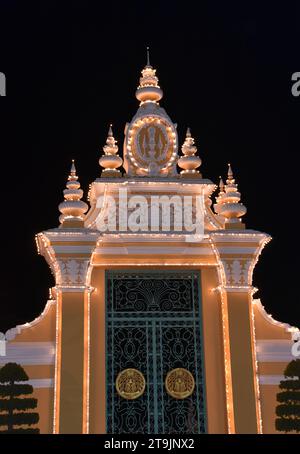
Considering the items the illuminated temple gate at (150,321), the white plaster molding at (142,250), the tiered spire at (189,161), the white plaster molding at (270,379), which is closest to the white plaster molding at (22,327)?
the illuminated temple gate at (150,321)

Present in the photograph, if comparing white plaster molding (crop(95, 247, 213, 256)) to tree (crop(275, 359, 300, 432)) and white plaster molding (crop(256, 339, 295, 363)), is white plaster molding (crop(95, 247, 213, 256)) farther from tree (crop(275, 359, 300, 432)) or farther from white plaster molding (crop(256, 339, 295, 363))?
tree (crop(275, 359, 300, 432))

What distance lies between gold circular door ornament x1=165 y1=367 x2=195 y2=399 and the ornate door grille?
0.29 ft

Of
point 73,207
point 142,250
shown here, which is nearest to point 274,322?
point 142,250

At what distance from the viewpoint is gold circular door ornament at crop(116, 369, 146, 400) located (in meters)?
18.4

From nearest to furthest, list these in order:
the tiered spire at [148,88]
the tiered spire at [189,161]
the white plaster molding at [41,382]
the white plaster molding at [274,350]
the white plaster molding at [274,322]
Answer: the white plaster molding at [41,382] < the white plaster molding at [274,350] < the white plaster molding at [274,322] < the tiered spire at [189,161] < the tiered spire at [148,88]

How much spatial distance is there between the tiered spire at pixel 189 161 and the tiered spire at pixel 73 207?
249 cm

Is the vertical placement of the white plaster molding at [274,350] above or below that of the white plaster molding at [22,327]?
below

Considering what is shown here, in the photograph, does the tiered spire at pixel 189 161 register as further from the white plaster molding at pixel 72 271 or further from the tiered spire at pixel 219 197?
the white plaster molding at pixel 72 271

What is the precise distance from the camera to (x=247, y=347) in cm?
1862

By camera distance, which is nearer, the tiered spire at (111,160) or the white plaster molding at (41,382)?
the white plaster molding at (41,382)

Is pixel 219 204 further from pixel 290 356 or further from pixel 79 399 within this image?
pixel 79 399

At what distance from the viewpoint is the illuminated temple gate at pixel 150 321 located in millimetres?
18219

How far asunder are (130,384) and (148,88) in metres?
7.23

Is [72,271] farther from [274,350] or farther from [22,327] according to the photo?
[274,350]
